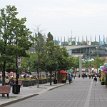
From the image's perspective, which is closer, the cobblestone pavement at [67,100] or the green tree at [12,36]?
the cobblestone pavement at [67,100]

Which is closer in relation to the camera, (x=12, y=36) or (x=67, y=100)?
(x=67, y=100)

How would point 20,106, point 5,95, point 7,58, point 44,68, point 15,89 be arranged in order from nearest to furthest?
point 20,106 < point 7,58 < point 5,95 < point 15,89 < point 44,68

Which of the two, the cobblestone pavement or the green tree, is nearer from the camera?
the cobblestone pavement

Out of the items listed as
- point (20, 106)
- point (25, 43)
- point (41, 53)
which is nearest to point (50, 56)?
point (41, 53)

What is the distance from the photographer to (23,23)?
35.5m

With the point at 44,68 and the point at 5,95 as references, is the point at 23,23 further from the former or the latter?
the point at 44,68

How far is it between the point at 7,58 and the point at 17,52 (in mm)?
907

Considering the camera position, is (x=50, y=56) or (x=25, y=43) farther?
(x=50, y=56)

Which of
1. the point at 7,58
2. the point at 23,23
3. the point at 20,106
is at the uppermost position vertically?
the point at 23,23

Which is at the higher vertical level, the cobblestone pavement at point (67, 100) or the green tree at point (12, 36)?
the green tree at point (12, 36)

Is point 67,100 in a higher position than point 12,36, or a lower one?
lower

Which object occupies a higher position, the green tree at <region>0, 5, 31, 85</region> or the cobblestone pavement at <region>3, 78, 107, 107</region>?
the green tree at <region>0, 5, 31, 85</region>

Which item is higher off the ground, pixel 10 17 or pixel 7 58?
pixel 10 17

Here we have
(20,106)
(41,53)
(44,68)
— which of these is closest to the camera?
(20,106)
